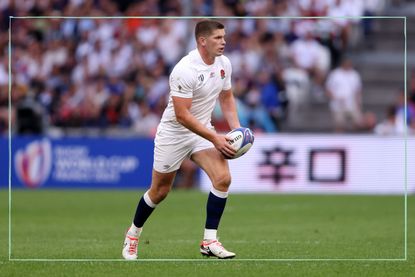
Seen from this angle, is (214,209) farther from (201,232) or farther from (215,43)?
(201,232)

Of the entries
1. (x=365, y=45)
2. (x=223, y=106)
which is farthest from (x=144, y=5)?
(x=223, y=106)

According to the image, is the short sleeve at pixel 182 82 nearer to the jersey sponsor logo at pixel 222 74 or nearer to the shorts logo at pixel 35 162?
the jersey sponsor logo at pixel 222 74

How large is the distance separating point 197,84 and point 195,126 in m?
0.48

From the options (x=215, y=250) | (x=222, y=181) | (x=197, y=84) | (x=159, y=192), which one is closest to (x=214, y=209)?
(x=222, y=181)

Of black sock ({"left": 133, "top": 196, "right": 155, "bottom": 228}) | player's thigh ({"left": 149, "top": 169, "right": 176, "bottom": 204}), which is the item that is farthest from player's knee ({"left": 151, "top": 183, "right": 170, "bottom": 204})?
black sock ({"left": 133, "top": 196, "right": 155, "bottom": 228})

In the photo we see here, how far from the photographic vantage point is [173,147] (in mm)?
11984

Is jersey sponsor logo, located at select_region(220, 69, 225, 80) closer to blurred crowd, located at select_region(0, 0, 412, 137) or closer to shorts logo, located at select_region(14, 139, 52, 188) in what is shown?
blurred crowd, located at select_region(0, 0, 412, 137)

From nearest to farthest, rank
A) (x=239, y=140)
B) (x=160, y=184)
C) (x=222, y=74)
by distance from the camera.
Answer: (x=239, y=140) < (x=222, y=74) < (x=160, y=184)

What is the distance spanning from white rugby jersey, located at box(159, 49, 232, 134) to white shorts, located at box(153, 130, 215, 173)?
0.07m

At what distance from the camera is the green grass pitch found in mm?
11156

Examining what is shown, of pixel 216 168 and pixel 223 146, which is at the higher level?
pixel 223 146

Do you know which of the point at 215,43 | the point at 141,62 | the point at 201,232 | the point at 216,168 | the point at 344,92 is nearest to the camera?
the point at 215,43

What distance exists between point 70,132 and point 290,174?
539 centimetres

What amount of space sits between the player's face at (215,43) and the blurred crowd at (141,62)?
1378cm
